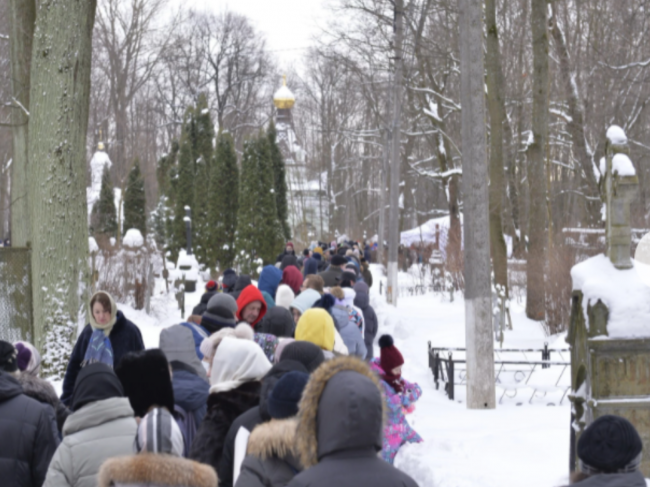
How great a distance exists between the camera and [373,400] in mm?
2684

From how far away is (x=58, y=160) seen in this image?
10305mm

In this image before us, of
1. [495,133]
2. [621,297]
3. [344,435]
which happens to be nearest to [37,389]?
[344,435]

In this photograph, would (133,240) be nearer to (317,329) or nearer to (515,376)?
(515,376)

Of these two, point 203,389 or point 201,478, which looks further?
point 203,389

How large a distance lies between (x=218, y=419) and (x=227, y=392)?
14 cm

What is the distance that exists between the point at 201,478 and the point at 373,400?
0.89 meters

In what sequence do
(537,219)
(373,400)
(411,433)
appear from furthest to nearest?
(537,219)
(411,433)
(373,400)

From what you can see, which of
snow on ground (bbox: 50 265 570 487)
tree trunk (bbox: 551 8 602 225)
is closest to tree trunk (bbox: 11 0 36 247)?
snow on ground (bbox: 50 265 570 487)

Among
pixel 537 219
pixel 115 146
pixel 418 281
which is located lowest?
pixel 418 281

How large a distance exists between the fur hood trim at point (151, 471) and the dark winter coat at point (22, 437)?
1.14 metres

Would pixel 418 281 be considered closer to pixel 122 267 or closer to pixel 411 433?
pixel 122 267

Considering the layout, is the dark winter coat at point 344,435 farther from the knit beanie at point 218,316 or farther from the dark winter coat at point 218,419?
the knit beanie at point 218,316

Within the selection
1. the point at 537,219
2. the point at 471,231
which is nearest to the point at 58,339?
the point at 471,231

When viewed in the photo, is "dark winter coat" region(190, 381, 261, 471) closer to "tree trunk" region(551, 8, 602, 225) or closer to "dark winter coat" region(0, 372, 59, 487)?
"dark winter coat" region(0, 372, 59, 487)
